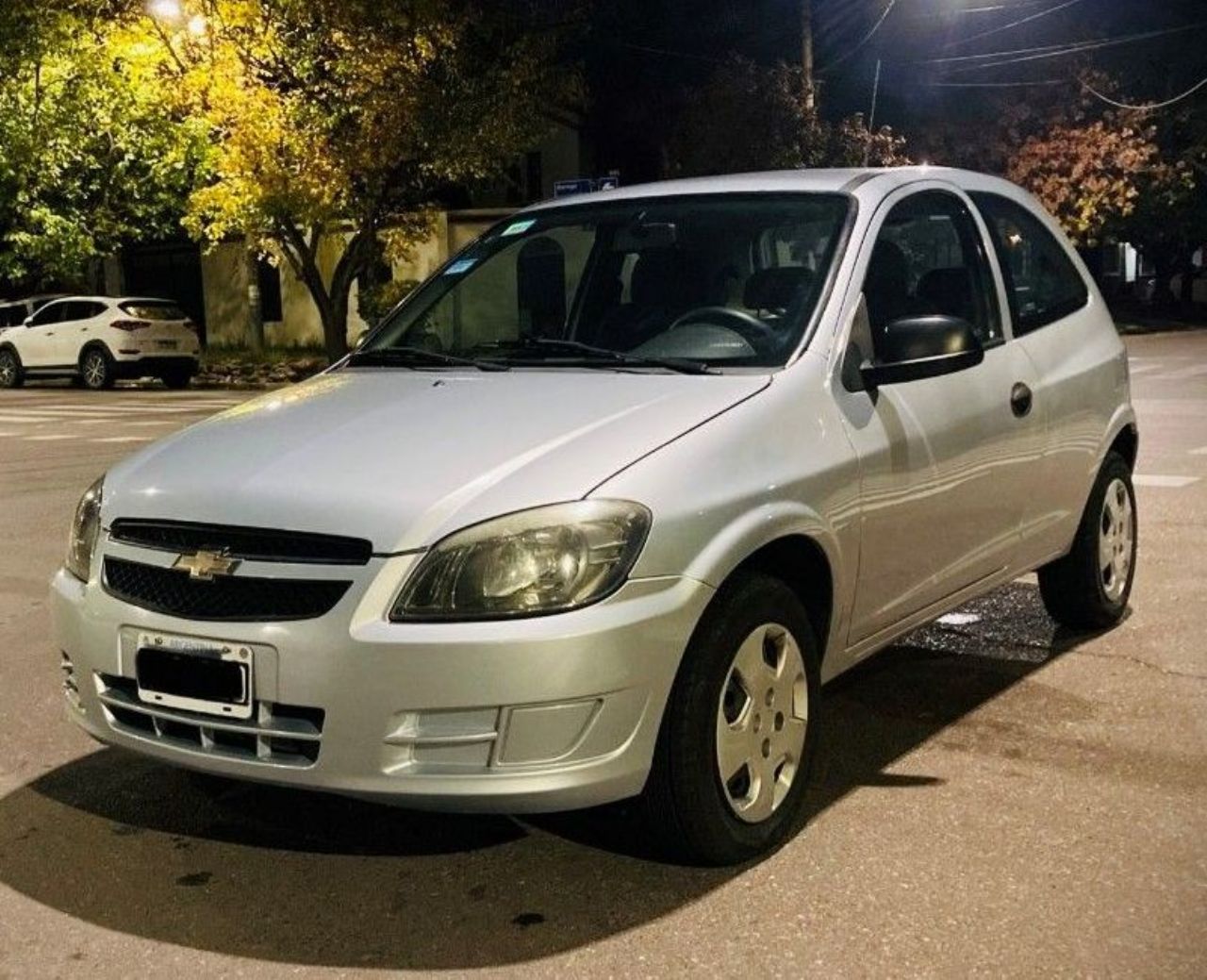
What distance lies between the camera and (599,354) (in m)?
4.22

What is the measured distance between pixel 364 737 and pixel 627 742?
1.83ft

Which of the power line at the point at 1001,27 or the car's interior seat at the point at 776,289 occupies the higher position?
the power line at the point at 1001,27

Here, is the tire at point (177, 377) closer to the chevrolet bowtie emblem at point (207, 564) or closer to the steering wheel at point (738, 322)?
the steering wheel at point (738, 322)

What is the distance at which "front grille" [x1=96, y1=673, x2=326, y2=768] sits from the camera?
10.7 feet

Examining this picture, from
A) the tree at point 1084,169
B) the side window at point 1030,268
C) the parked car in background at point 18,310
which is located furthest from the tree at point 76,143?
the side window at point 1030,268

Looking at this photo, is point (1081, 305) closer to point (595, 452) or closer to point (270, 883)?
point (595, 452)

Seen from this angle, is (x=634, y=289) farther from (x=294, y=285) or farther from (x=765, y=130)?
(x=294, y=285)

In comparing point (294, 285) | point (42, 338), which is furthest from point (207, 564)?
point (294, 285)

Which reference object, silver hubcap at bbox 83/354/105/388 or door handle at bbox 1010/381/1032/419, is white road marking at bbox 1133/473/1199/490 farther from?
silver hubcap at bbox 83/354/105/388

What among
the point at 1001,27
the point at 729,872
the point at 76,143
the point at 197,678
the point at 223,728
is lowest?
the point at 729,872

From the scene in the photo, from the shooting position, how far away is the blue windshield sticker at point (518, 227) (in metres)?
5.12

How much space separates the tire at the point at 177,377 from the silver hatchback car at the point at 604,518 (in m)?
20.1

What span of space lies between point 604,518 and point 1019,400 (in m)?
2.08

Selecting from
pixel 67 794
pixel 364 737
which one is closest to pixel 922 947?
pixel 364 737
